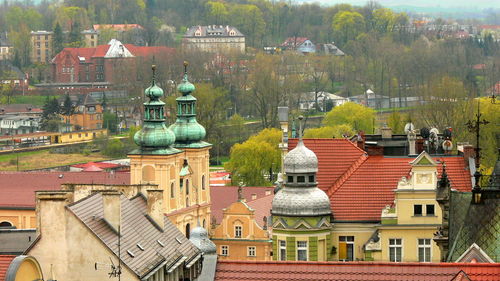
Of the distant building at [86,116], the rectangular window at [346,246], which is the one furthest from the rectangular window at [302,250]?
the distant building at [86,116]

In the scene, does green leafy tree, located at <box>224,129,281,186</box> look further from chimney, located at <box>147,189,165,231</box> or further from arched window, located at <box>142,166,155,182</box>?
chimney, located at <box>147,189,165,231</box>

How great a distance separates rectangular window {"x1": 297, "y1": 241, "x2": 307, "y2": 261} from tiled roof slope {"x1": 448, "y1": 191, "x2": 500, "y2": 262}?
791cm

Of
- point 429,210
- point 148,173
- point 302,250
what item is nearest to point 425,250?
point 429,210

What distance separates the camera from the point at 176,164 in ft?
233

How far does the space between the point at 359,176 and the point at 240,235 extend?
26.1m

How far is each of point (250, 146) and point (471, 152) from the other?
61504 millimetres

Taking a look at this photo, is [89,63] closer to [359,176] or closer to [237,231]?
[237,231]

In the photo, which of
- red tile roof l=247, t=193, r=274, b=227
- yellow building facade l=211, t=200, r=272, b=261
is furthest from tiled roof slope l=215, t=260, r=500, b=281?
yellow building facade l=211, t=200, r=272, b=261

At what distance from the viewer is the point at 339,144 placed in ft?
140

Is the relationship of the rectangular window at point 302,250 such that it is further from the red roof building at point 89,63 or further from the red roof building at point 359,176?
the red roof building at point 89,63

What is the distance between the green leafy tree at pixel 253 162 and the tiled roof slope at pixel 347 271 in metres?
71.3

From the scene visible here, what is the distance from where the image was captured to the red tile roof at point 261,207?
222 ft

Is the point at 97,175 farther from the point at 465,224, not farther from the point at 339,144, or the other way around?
the point at 465,224

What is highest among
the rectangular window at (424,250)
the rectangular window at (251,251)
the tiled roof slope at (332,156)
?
the tiled roof slope at (332,156)
